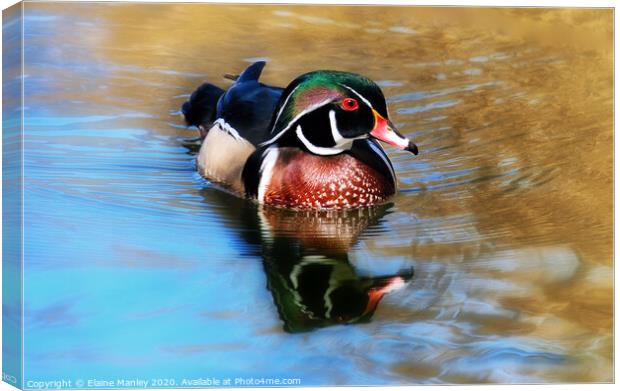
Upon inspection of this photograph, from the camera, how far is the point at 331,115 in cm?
871

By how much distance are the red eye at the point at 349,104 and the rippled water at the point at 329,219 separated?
0.17m

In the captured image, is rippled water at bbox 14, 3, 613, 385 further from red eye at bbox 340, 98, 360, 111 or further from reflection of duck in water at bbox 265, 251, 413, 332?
red eye at bbox 340, 98, 360, 111

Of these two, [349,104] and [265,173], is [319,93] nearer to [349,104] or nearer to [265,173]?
[349,104]

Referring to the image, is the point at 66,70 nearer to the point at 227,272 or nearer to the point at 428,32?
the point at 227,272

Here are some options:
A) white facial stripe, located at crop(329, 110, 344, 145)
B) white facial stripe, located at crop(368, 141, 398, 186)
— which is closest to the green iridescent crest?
white facial stripe, located at crop(329, 110, 344, 145)

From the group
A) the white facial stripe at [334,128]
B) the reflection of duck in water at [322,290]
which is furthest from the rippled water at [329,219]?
the white facial stripe at [334,128]

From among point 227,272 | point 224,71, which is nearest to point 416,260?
point 227,272

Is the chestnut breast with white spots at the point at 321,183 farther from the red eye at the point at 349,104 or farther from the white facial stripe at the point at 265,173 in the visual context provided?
the red eye at the point at 349,104

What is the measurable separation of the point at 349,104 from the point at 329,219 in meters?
0.63

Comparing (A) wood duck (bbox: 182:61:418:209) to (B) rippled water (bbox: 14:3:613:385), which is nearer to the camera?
(B) rippled water (bbox: 14:3:613:385)

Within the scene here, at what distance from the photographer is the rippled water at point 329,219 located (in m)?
7.41

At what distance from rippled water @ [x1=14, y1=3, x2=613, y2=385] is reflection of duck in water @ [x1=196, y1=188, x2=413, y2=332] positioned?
2 cm

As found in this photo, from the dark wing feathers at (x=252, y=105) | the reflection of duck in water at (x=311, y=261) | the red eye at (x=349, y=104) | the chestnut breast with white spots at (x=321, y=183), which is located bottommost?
the reflection of duck in water at (x=311, y=261)

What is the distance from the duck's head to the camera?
845cm
